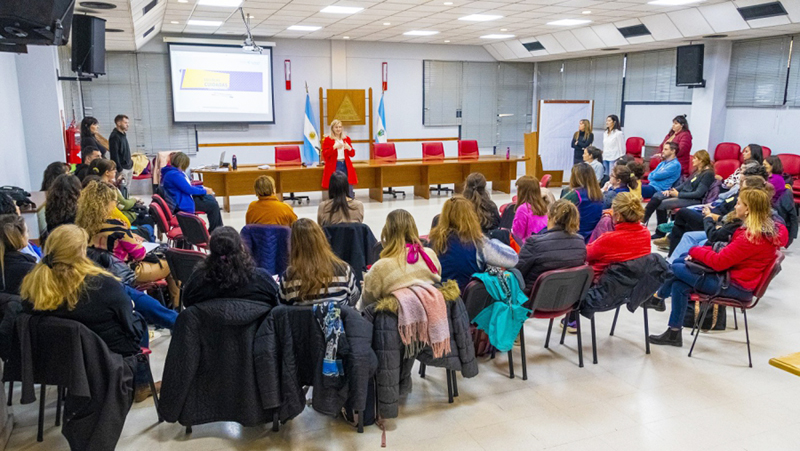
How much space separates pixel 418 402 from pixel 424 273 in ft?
2.61

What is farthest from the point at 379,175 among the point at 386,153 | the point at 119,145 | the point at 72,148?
the point at 72,148

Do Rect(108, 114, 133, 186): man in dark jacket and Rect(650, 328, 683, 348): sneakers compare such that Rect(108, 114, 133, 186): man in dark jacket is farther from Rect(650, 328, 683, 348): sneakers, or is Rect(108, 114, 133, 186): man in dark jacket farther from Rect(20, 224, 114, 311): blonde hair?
Rect(650, 328, 683, 348): sneakers

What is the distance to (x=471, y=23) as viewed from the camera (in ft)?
33.4

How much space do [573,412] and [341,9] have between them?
23.2 feet

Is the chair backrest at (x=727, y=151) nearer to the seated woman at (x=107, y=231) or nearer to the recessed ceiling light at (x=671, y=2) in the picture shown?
the recessed ceiling light at (x=671, y=2)

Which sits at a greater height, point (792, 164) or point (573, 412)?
point (792, 164)

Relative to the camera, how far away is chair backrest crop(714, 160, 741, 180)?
911 centimetres

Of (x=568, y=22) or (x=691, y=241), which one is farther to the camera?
(x=568, y=22)

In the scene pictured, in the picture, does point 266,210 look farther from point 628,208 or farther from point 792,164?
point 792,164

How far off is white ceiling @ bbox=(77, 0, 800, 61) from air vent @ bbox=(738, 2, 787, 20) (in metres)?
0.09

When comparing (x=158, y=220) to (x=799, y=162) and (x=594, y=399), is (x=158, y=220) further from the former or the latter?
(x=799, y=162)

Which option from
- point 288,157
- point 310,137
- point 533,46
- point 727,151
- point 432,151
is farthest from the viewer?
point 533,46

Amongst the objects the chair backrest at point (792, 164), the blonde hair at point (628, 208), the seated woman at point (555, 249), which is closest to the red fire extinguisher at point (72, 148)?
the seated woman at point (555, 249)

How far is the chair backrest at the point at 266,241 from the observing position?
4.40 metres
